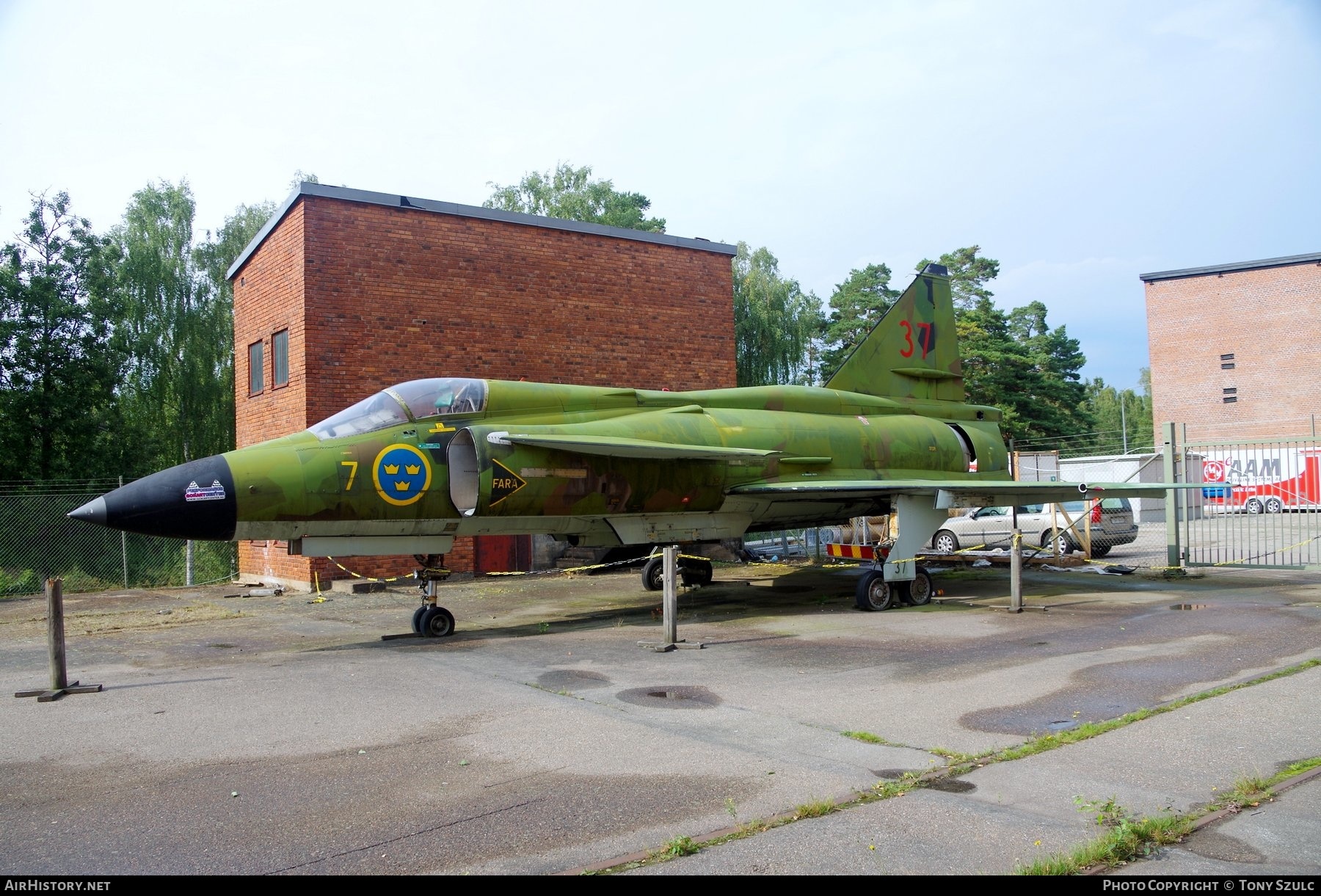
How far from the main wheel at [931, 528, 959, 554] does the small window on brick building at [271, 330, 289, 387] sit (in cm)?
1491

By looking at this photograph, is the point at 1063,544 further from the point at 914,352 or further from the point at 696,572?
the point at 696,572

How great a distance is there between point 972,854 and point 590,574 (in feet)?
46.4

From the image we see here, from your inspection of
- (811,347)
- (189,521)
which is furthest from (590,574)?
(811,347)

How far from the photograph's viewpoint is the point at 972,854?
3.58 metres

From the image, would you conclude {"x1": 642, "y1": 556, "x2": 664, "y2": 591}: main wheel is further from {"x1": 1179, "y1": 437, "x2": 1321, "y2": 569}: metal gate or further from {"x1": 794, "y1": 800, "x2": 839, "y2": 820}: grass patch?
{"x1": 794, "y1": 800, "x2": 839, "y2": 820}: grass patch

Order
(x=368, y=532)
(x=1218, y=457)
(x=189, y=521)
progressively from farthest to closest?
(x=1218, y=457), (x=368, y=532), (x=189, y=521)

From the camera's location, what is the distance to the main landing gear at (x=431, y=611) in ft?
33.1

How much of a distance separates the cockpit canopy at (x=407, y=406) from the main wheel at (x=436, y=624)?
2141mm

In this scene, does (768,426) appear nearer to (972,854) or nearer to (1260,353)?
(972,854)

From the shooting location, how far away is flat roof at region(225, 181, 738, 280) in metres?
16.0

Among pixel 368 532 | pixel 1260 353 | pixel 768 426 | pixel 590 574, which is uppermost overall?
pixel 1260 353

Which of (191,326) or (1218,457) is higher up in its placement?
(191,326)

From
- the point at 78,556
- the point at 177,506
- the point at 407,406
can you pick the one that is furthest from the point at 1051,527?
the point at 78,556

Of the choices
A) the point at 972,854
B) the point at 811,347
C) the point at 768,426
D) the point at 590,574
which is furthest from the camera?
the point at 811,347
